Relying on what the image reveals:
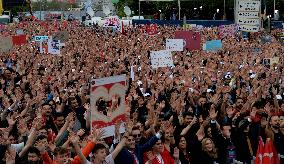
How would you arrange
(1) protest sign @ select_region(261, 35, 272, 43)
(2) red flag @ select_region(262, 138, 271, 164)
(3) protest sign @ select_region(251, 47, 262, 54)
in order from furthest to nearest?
(1) protest sign @ select_region(261, 35, 272, 43) → (3) protest sign @ select_region(251, 47, 262, 54) → (2) red flag @ select_region(262, 138, 271, 164)

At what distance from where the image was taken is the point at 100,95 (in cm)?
809

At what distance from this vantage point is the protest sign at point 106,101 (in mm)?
7977

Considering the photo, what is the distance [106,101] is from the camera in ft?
27.2

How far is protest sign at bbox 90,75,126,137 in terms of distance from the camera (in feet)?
26.2

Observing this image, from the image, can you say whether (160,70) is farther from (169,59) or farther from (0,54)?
(0,54)

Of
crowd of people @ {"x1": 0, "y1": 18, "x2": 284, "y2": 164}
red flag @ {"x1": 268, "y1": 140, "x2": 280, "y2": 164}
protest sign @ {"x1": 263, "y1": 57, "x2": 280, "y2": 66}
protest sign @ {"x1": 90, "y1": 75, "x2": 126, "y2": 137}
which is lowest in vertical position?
→ red flag @ {"x1": 268, "y1": 140, "x2": 280, "y2": 164}

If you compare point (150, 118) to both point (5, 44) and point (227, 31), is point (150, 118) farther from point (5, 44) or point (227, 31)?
point (227, 31)

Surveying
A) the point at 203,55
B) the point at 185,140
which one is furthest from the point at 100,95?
the point at 203,55

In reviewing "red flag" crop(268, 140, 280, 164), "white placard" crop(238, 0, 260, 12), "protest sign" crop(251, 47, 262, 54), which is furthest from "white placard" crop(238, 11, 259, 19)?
"red flag" crop(268, 140, 280, 164)

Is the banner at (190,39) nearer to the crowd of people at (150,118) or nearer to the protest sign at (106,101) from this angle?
the crowd of people at (150,118)

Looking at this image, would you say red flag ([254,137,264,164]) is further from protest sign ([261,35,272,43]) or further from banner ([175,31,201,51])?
protest sign ([261,35,272,43])

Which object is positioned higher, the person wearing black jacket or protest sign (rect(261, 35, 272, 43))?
the person wearing black jacket

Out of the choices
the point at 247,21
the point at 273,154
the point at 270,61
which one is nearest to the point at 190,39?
the point at 247,21

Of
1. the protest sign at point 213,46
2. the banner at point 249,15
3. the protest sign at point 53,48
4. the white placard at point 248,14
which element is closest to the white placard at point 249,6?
the banner at point 249,15
